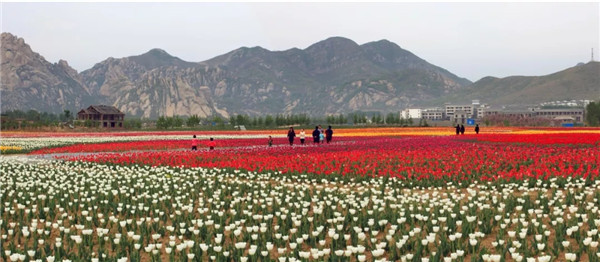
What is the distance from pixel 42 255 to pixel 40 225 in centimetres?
375

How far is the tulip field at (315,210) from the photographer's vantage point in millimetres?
9273

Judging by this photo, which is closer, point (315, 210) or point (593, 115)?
point (315, 210)

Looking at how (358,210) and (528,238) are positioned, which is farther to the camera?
(358,210)

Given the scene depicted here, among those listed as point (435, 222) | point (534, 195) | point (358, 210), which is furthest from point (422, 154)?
point (435, 222)

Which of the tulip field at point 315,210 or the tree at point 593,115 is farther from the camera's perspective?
the tree at point 593,115

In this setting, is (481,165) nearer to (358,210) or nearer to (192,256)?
(358,210)

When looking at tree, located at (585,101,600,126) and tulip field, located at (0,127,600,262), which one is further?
tree, located at (585,101,600,126)

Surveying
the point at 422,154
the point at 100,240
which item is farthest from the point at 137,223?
the point at 422,154

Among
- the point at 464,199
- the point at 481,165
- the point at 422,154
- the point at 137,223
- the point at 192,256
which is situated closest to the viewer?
the point at 192,256

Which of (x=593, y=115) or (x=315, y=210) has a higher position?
(x=593, y=115)

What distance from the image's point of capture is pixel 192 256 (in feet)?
28.3

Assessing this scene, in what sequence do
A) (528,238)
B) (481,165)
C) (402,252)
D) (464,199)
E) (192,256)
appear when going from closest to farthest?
(192,256) → (402,252) → (528,238) → (464,199) → (481,165)

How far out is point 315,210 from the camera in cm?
1205

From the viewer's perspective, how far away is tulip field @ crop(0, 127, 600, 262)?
9273mm
